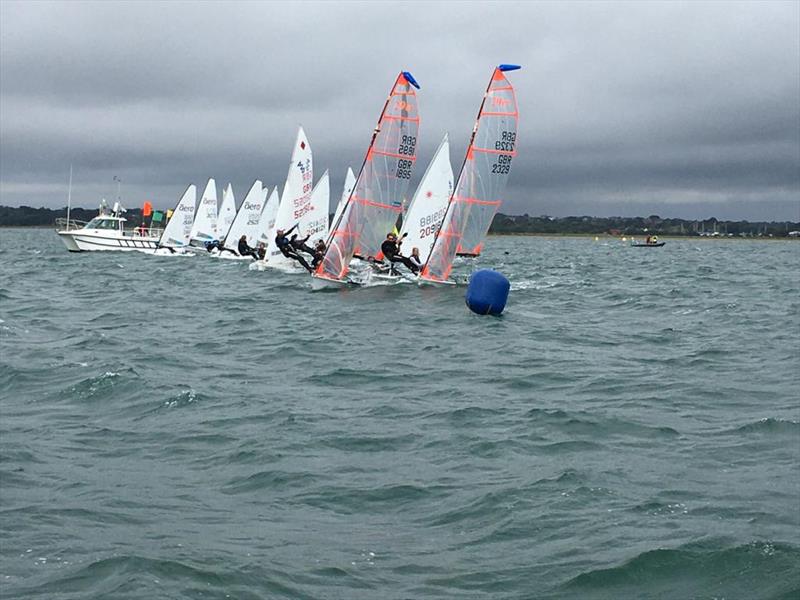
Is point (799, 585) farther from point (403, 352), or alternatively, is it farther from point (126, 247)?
point (126, 247)

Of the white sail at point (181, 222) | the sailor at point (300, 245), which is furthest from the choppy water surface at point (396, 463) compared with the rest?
the white sail at point (181, 222)

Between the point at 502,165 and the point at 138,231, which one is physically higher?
the point at 502,165

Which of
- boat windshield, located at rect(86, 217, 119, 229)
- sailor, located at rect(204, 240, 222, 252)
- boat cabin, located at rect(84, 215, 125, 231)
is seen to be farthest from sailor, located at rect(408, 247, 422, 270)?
boat windshield, located at rect(86, 217, 119, 229)

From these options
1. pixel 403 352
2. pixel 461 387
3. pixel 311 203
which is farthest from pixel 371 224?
→ pixel 461 387

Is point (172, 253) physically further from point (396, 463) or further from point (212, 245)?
point (396, 463)

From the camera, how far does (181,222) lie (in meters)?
49.6

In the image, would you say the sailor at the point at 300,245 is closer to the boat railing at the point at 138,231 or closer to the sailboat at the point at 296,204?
the sailboat at the point at 296,204

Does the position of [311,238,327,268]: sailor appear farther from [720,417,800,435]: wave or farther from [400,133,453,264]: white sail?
[720,417,800,435]: wave

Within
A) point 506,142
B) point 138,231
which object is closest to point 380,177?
point 506,142

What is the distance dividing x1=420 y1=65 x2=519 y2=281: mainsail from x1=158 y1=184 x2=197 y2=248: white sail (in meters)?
23.8

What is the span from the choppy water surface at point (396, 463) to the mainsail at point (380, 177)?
32.8 feet

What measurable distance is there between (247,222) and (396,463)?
37257 millimetres

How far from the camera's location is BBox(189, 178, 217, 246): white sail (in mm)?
49500

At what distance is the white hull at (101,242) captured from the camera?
48.7 metres
